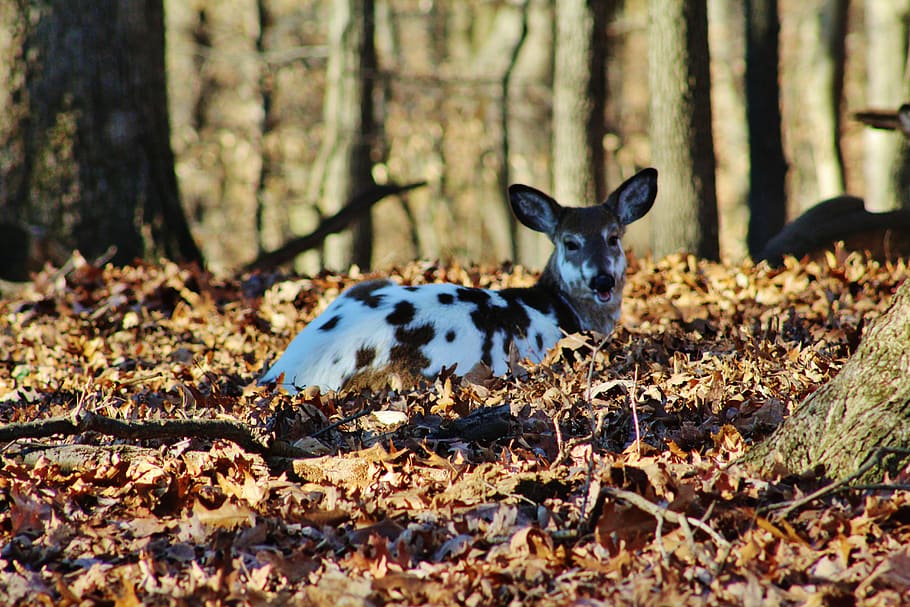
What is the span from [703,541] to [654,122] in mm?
8897

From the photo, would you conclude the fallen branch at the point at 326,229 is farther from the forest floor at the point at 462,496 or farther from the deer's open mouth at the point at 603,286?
the forest floor at the point at 462,496

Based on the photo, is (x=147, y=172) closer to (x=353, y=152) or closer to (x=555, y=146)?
(x=555, y=146)

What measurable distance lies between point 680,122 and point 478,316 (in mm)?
5827

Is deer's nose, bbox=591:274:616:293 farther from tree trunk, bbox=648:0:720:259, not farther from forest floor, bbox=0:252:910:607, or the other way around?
tree trunk, bbox=648:0:720:259

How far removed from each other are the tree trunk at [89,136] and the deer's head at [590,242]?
16.7ft

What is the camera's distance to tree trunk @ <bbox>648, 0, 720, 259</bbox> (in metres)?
11.8

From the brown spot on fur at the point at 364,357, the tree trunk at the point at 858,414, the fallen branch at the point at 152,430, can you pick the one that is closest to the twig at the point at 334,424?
the fallen branch at the point at 152,430

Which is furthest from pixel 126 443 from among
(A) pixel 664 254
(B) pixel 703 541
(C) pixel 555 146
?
(C) pixel 555 146

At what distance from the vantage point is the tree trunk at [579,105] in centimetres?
1334

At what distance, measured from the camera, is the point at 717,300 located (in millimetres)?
8773

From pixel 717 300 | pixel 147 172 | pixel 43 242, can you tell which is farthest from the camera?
pixel 147 172

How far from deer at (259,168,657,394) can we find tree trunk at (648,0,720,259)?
11.8 feet

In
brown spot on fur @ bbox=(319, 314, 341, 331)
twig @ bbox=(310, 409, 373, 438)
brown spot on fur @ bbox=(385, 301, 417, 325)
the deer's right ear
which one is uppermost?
the deer's right ear

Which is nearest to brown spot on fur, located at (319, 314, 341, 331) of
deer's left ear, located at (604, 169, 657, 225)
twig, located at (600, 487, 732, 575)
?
deer's left ear, located at (604, 169, 657, 225)
